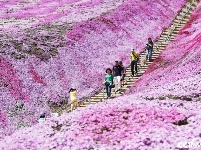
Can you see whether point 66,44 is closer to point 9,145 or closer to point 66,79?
point 66,79

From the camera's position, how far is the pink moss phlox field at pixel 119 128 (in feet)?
64.5

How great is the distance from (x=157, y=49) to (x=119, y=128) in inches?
1304

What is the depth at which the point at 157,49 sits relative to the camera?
53.8 meters

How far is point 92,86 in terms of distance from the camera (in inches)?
1719

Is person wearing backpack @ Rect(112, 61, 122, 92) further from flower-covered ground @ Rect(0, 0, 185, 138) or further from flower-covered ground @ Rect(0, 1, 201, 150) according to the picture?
flower-covered ground @ Rect(0, 1, 201, 150)

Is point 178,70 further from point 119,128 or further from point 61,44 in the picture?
point 119,128

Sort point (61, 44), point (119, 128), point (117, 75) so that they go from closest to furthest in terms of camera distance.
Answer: point (119, 128) → point (117, 75) → point (61, 44)

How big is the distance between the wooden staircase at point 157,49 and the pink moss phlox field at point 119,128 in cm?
1278

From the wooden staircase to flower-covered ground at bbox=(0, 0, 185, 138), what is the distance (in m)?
1.11

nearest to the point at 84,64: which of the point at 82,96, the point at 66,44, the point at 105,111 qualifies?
the point at 66,44

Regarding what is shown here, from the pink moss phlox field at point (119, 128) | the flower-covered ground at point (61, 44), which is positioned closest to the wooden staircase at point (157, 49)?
the flower-covered ground at point (61, 44)

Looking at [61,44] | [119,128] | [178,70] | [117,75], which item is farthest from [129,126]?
[61,44]

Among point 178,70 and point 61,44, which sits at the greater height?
point 61,44

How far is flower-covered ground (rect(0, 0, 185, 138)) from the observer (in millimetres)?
38969
